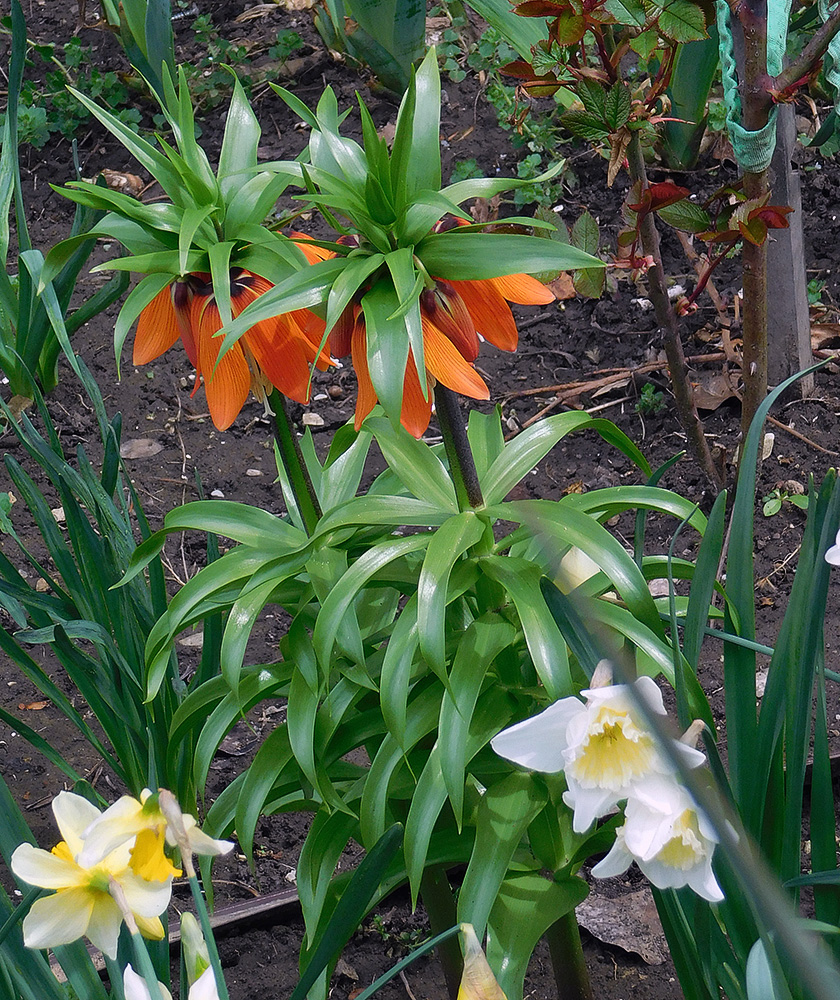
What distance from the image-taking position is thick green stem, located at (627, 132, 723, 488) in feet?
5.46

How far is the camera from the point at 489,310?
1.02 m

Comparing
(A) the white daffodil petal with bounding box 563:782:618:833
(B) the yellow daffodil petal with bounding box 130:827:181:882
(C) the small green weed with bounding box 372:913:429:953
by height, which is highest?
(B) the yellow daffodil petal with bounding box 130:827:181:882

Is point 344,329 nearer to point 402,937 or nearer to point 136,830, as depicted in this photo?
point 136,830

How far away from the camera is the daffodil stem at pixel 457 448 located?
1.03 meters

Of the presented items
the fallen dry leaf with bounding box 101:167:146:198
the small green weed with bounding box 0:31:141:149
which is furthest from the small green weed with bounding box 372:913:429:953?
the small green weed with bounding box 0:31:141:149

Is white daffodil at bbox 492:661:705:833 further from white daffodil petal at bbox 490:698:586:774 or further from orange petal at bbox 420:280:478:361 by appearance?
orange petal at bbox 420:280:478:361

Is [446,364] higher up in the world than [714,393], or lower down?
higher up

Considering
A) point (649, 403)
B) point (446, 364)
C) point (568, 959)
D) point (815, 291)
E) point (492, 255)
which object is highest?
point (492, 255)

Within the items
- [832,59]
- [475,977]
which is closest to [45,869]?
[475,977]

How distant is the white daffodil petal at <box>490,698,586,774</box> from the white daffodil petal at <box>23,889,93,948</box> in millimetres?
277

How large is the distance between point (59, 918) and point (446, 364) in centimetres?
58

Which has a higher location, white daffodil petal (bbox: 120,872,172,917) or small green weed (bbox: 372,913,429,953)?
white daffodil petal (bbox: 120,872,172,917)

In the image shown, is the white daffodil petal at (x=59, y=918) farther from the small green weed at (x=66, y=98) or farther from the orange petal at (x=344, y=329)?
the small green weed at (x=66, y=98)

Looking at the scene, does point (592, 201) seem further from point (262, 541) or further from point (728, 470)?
point (262, 541)
